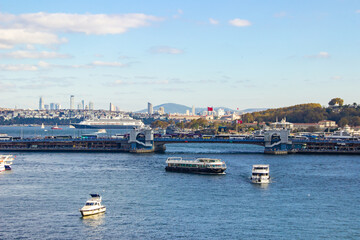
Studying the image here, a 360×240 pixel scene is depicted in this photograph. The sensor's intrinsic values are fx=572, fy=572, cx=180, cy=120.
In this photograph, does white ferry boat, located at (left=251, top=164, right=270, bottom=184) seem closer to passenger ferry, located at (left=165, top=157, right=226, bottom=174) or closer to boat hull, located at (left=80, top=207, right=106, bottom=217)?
passenger ferry, located at (left=165, top=157, right=226, bottom=174)

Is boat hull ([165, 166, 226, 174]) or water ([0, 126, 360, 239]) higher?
boat hull ([165, 166, 226, 174])

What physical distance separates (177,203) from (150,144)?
159 feet

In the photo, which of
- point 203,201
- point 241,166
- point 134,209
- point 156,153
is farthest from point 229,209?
point 156,153

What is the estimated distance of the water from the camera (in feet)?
115

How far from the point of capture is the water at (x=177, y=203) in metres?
35.1

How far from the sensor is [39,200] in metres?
43.8

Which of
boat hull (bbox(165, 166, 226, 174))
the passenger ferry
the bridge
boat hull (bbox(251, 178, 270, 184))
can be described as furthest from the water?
the bridge

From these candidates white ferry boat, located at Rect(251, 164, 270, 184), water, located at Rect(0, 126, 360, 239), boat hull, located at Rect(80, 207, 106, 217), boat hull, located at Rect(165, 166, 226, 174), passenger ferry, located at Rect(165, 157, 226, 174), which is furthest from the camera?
passenger ferry, located at Rect(165, 157, 226, 174)

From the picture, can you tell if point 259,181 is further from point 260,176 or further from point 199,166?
point 199,166

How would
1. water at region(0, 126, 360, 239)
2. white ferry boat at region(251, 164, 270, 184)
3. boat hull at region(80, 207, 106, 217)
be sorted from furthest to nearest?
white ferry boat at region(251, 164, 270, 184), boat hull at region(80, 207, 106, 217), water at region(0, 126, 360, 239)

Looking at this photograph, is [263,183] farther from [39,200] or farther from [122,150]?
[122,150]

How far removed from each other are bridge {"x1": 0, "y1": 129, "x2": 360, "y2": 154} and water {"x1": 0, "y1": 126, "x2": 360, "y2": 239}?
68.6 ft

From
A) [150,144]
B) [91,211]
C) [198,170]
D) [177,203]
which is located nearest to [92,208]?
[91,211]

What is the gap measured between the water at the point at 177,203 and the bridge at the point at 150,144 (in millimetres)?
20906
